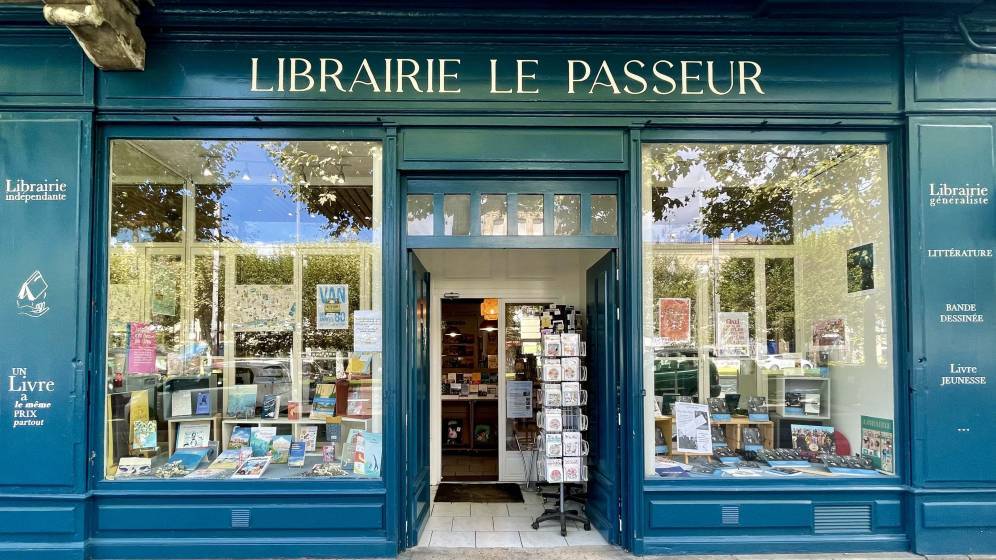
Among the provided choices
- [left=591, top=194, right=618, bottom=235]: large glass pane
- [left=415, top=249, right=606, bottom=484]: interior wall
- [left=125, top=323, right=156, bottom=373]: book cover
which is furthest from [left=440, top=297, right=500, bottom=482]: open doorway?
[left=125, top=323, right=156, bottom=373]: book cover

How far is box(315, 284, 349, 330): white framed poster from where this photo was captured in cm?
480

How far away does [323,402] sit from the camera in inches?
193

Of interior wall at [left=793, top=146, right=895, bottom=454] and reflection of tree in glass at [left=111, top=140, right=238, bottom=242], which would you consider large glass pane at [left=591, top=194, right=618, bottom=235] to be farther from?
reflection of tree in glass at [left=111, top=140, right=238, bottom=242]

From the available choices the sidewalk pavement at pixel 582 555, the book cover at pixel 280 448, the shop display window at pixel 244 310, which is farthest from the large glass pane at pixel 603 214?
the book cover at pixel 280 448

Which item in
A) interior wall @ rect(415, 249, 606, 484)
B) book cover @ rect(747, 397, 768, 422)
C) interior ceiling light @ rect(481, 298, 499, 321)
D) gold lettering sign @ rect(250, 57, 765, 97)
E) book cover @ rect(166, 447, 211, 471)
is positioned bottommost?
book cover @ rect(166, 447, 211, 471)

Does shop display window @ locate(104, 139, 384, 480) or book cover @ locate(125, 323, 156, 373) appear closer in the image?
shop display window @ locate(104, 139, 384, 480)

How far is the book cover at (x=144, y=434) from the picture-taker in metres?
4.57

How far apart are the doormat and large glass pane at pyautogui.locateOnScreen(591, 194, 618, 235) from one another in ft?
9.89

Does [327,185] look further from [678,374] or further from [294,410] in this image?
[678,374]

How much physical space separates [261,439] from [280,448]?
20 cm

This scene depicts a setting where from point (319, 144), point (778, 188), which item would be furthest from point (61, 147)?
point (778, 188)

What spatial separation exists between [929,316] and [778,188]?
1.64m

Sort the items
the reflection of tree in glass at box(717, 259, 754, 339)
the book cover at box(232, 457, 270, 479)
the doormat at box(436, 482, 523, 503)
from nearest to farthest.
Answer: the book cover at box(232, 457, 270, 479) → the reflection of tree in glass at box(717, 259, 754, 339) → the doormat at box(436, 482, 523, 503)

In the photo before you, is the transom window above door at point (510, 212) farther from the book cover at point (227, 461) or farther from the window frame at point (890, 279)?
the book cover at point (227, 461)
